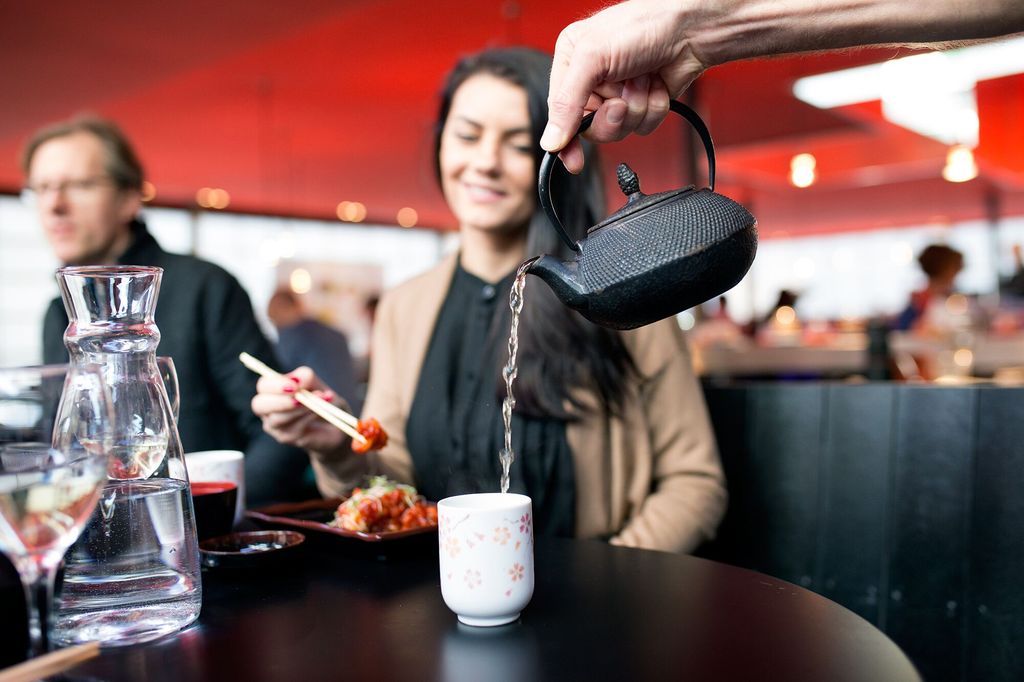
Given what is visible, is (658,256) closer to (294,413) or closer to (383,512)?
(383,512)

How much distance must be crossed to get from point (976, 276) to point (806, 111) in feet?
30.5

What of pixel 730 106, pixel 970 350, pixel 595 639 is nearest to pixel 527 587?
pixel 595 639

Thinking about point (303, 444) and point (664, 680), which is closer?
point (664, 680)

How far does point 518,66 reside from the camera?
1599mm

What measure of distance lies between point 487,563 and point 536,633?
0.07 meters

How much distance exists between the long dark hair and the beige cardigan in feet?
0.13

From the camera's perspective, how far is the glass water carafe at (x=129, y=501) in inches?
28.1

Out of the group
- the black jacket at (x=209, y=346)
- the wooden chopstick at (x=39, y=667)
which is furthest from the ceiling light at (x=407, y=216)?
the wooden chopstick at (x=39, y=667)

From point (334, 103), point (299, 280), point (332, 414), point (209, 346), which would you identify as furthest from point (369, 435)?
point (299, 280)

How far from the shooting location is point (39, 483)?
572 mm

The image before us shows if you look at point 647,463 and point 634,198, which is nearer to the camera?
point 634,198

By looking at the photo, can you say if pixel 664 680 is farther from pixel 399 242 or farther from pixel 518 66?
pixel 399 242

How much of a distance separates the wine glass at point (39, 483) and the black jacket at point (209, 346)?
4.08ft

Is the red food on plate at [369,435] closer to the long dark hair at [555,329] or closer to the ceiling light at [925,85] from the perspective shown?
the long dark hair at [555,329]
